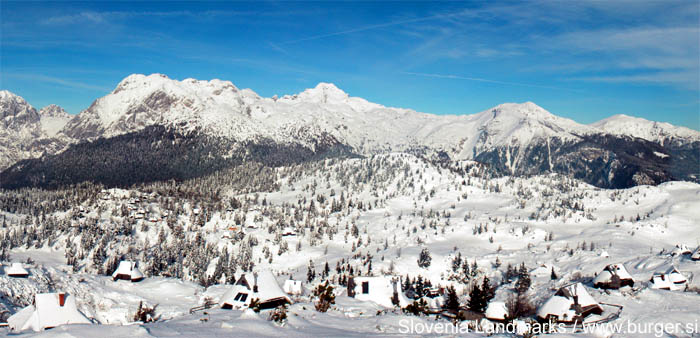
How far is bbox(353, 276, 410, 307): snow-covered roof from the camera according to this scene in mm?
83125

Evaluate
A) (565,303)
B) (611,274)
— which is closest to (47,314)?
(565,303)

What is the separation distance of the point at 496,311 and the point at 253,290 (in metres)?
34.5

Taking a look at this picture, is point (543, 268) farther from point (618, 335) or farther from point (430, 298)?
point (618, 335)

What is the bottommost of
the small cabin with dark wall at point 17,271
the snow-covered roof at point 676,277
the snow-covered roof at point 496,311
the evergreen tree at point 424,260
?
the evergreen tree at point 424,260

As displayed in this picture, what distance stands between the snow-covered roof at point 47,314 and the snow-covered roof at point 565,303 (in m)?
60.5

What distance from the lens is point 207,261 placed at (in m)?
182

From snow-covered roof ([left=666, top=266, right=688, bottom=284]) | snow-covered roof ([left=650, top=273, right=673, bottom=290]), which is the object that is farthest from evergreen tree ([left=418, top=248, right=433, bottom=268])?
snow-covered roof ([left=650, top=273, right=673, bottom=290])

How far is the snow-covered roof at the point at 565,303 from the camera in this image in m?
58.8

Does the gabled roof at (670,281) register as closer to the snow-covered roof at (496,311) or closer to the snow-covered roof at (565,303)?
the snow-covered roof at (565,303)

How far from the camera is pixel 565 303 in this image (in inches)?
2367

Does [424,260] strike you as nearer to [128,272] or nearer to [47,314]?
[128,272]

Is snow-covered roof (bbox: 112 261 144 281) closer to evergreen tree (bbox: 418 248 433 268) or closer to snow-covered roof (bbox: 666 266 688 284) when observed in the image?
evergreen tree (bbox: 418 248 433 268)

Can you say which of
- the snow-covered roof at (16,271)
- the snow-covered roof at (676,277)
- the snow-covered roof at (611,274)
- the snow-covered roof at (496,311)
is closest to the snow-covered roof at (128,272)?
the snow-covered roof at (16,271)

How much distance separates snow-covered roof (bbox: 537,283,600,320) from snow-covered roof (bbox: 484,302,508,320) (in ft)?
16.4
